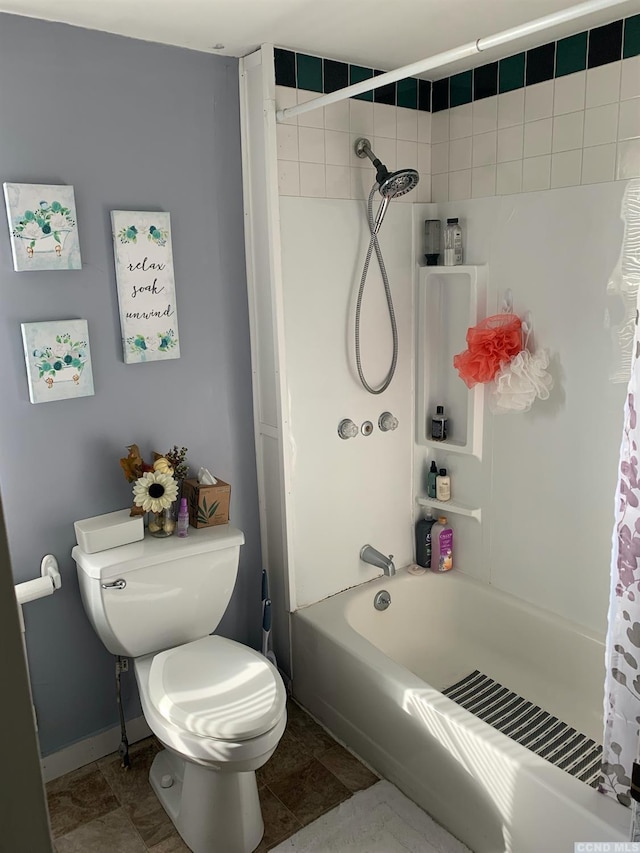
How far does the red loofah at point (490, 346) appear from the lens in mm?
2336

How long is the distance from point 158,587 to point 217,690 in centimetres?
36

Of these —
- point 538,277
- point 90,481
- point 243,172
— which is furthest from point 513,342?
point 90,481

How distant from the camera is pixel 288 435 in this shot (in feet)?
7.89

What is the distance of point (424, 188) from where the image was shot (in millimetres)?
2623

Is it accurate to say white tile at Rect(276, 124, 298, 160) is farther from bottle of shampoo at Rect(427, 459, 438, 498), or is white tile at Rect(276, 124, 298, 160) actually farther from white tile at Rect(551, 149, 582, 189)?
bottle of shampoo at Rect(427, 459, 438, 498)

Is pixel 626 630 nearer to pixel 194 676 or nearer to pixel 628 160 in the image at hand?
pixel 194 676

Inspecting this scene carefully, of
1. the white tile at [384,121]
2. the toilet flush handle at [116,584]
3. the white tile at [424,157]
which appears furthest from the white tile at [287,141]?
the toilet flush handle at [116,584]

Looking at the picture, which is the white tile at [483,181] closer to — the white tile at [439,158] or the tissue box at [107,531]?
the white tile at [439,158]

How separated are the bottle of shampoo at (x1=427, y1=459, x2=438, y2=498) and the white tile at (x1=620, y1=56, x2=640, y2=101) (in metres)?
1.41

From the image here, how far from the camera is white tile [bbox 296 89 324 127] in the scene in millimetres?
2258

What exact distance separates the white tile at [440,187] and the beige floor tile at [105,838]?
232cm

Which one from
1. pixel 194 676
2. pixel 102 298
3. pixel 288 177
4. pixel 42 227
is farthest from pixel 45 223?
pixel 194 676

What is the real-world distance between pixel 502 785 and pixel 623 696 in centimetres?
47

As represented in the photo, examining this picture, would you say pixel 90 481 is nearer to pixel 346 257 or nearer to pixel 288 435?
pixel 288 435
